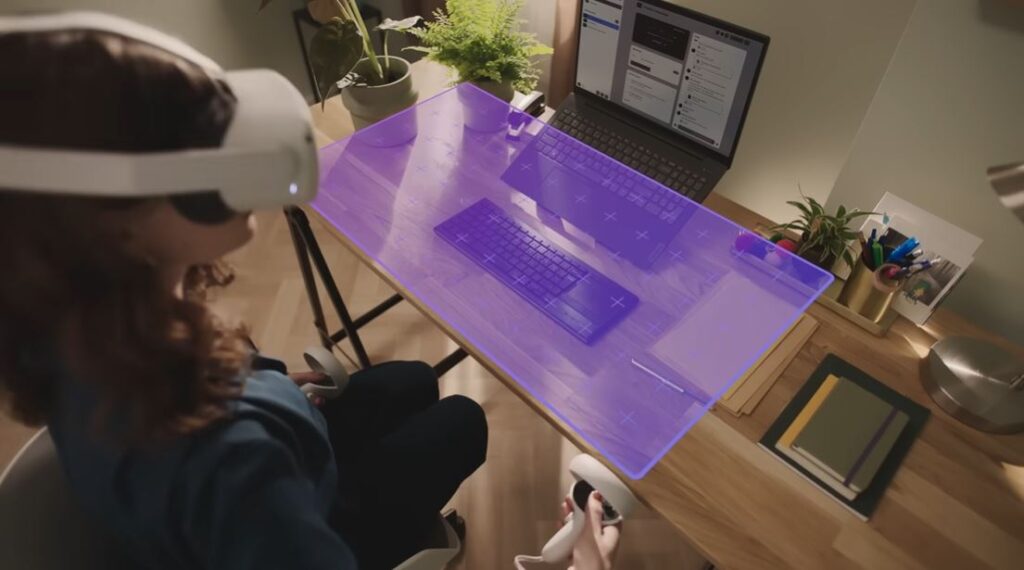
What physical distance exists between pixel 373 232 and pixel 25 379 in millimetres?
582

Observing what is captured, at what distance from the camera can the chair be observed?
0.62m

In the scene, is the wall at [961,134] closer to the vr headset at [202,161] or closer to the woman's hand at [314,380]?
the vr headset at [202,161]

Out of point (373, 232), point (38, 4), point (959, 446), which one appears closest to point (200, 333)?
→ point (373, 232)

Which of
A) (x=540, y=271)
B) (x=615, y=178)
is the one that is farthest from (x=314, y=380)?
(x=615, y=178)

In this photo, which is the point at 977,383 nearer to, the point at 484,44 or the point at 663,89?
the point at 663,89

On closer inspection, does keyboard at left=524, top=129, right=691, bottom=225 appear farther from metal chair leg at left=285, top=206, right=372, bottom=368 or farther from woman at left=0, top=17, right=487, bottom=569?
woman at left=0, top=17, right=487, bottom=569

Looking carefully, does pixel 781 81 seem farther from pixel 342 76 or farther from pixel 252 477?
pixel 252 477

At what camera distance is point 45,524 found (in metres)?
0.65

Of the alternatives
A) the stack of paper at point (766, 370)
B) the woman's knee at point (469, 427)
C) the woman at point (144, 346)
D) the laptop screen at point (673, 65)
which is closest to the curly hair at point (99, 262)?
the woman at point (144, 346)

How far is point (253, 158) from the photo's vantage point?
524mm

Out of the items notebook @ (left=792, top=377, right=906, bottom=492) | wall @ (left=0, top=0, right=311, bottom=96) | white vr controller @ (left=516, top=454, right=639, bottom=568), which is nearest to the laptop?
notebook @ (left=792, top=377, right=906, bottom=492)

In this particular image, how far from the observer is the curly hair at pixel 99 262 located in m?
0.46

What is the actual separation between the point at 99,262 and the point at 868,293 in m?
1.05

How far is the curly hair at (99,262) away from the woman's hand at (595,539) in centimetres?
68
